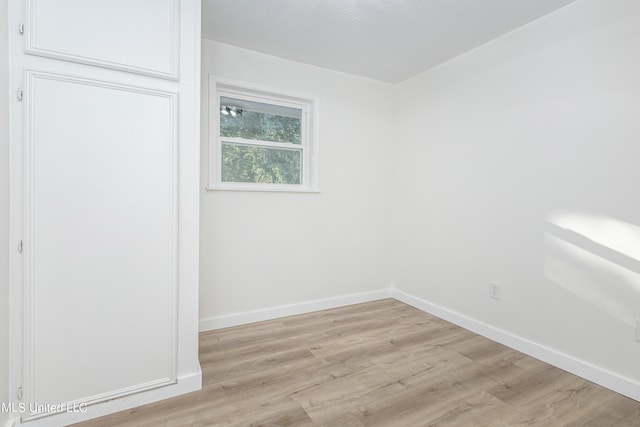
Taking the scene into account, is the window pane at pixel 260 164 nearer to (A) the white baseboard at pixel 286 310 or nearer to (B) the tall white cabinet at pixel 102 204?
(B) the tall white cabinet at pixel 102 204

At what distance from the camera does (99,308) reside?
1.63 meters

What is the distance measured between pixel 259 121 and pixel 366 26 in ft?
4.06

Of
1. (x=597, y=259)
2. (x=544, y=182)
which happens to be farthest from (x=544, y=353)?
(x=544, y=182)

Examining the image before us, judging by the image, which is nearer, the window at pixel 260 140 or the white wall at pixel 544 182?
the white wall at pixel 544 182

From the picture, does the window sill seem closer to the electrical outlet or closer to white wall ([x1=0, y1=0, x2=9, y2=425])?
white wall ([x1=0, y1=0, x2=9, y2=425])

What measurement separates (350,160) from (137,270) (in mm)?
2274

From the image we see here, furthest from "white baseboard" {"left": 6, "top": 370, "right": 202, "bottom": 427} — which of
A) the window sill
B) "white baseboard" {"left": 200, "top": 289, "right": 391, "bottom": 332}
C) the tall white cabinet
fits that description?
the window sill

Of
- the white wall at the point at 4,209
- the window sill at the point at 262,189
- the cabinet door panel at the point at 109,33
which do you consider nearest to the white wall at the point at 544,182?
the window sill at the point at 262,189

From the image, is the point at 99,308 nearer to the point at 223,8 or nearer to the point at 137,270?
the point at 137,270

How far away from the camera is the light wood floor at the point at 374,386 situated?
5.37 ft

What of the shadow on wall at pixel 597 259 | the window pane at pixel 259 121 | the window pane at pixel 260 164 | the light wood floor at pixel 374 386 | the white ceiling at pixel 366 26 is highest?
the white ceiling at pixel 366 26

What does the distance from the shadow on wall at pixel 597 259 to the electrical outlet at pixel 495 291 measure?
40 cm

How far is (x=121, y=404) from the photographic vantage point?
1672mm
